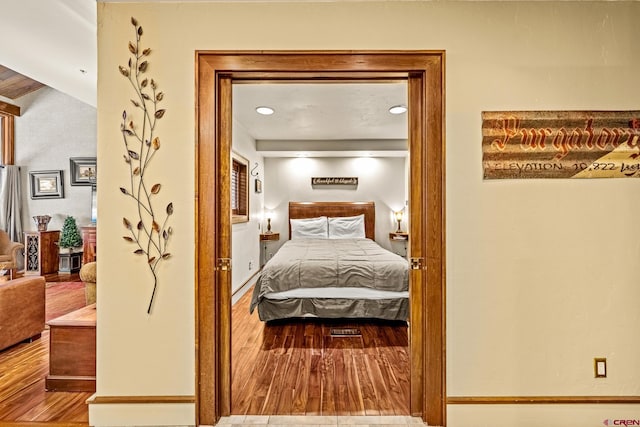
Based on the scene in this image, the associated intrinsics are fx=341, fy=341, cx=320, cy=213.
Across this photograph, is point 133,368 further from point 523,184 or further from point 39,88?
point 39,88

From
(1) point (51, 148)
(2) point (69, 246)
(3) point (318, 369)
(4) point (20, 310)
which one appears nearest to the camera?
(3) point (318, 369)

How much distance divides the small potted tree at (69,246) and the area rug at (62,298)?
0.87 m

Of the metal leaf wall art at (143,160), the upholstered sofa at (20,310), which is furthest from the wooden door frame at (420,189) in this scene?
the upholstered sofa at (20,310)

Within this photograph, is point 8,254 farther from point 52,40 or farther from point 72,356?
point 52,40

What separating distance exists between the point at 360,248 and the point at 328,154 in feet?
6.59

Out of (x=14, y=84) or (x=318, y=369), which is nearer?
(x=318, y=369)

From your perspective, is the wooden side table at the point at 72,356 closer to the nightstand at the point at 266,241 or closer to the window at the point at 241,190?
the window at the point at 241,190

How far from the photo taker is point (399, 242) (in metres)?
6.18

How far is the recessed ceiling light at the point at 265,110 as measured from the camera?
12.7 feet

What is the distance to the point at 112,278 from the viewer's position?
1851mm

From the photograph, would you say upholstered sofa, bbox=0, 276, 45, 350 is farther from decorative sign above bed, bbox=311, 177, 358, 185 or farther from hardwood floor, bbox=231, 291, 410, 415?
decorative sign above bed, bbox=311, 177, 358, 185

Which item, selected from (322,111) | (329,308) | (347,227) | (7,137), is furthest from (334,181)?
(7,137)

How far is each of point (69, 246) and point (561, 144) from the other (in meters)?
7.28

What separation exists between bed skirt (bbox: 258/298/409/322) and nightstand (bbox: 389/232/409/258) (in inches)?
103
